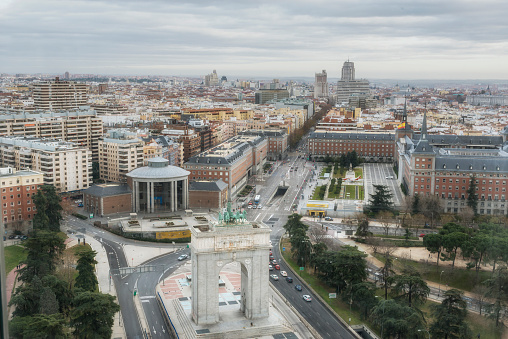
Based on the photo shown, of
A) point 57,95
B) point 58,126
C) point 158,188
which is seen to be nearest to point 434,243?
point 158,188

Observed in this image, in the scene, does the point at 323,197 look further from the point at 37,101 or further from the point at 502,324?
the point at 37,101

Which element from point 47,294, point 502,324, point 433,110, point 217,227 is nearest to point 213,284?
point 217,227

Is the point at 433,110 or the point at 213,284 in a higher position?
the point at 433,110

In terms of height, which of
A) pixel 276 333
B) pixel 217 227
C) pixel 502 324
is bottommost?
pixel 276 333

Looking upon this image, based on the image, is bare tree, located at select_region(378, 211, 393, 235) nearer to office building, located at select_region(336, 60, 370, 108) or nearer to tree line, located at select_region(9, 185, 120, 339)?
tree line, located at select_region(9, 185, 120, 339)

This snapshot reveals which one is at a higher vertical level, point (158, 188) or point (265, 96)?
point (265, 96)

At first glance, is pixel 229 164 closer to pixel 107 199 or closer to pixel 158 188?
pixel 158 188
